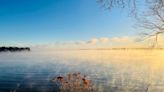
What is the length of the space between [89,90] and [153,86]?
5.95 meters

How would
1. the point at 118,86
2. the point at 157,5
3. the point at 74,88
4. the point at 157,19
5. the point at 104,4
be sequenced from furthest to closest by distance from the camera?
the point at 118,86, the point at 74,88, the point at 157,19, the point at 157,5, the point at 104,4

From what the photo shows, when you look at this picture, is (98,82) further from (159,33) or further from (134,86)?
(159,33)

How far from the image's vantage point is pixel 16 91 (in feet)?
67.6

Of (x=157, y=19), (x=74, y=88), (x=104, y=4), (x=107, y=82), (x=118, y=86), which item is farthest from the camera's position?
(x=107, y=82)

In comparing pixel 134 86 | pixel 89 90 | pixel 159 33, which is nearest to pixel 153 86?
pixel 134 86

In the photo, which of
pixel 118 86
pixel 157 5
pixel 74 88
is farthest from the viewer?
pixel 118 86

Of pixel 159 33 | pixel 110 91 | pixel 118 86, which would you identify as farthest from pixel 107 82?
pixel 159 33

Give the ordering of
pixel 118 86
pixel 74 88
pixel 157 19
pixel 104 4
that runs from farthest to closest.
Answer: pixel 118 86, pixel 74 88, pixel 157 19, pixel 104 4

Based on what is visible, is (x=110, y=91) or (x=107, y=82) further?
(x=107, y=82)

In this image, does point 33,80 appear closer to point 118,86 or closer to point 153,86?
point 118,86

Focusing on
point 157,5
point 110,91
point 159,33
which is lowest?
point 110,91

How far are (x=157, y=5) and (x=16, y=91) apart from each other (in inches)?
530

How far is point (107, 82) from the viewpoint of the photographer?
80.6ft

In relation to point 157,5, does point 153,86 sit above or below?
below
